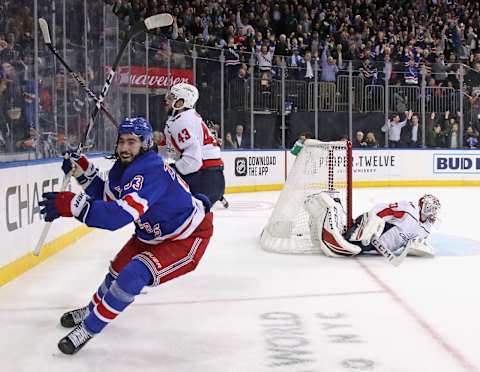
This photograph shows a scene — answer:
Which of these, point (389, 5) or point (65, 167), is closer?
point (65, 167)

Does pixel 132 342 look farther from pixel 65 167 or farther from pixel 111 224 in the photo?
pixel 65 167

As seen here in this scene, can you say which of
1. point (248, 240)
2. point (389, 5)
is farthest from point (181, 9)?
point (248, 240)

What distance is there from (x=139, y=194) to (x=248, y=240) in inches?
127

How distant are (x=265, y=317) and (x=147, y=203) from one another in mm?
1002

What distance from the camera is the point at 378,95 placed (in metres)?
10.7

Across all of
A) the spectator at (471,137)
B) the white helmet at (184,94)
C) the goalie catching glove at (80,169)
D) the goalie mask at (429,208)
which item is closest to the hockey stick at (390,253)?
the goalie mask at (429,208)

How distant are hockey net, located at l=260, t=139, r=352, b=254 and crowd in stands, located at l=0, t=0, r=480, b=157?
6.49 feet

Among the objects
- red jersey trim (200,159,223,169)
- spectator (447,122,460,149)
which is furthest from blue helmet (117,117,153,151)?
spectator (447,122,460,149)

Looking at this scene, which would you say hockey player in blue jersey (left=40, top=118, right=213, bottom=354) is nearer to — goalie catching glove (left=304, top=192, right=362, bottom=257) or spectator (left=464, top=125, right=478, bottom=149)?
goalie catching glove (left=304, top=192, right=362, bottom=257)

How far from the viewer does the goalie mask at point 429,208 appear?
14.8 feet

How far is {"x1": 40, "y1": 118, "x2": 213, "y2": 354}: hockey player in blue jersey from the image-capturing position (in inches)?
90.9

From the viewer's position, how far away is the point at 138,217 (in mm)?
2322

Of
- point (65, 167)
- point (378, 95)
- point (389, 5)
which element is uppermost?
point (389, 5)

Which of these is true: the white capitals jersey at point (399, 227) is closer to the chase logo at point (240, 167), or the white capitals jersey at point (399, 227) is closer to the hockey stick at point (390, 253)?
the hockey stick at point (390, 253)
